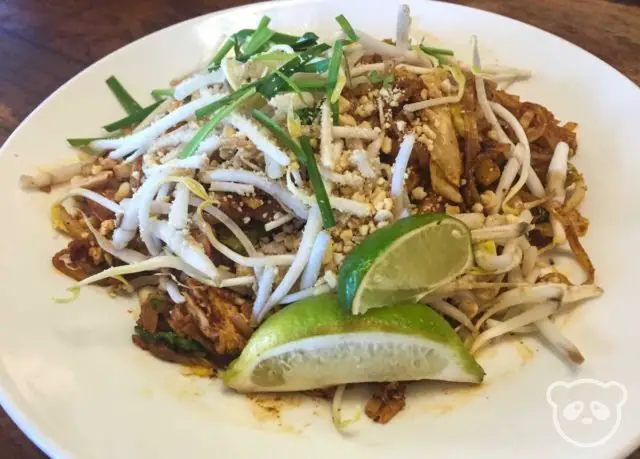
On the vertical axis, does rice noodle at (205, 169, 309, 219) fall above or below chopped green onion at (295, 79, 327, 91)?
below

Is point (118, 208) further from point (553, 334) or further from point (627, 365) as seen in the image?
point (627, 365)

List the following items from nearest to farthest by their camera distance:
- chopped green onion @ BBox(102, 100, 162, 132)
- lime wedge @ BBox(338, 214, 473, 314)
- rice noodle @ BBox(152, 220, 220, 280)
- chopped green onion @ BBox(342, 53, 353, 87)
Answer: lime wedge @ BBox(338, 214, 473, 314), rice noodle @ BBox(152, 220, 220, 280), chopped green onion @ BBox(342, 53, 353, 87), chopped green onion @ BBox(102, 100, 162, 132)

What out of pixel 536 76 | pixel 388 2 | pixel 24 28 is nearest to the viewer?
pixel 536 76

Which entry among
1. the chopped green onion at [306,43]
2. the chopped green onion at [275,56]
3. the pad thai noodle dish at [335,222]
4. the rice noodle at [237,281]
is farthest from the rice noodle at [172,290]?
the chopped green onion at [306,43]

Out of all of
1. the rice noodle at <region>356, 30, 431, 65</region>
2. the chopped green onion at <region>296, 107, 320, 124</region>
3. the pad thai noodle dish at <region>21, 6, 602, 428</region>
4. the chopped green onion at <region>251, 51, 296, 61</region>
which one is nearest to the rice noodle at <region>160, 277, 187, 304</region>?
the pad thai noodle dish at <region>21, 6, 602, 428</region>

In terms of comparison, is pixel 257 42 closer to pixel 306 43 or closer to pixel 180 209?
pixel 306 43

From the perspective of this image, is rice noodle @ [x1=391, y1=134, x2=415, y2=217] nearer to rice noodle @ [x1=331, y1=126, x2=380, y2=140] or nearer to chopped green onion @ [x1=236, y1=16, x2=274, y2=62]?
rice noodle @ [x1=331, y1=126, x2=380, y2=140]

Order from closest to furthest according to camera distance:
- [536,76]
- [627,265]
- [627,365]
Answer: [627,365], [627,265], [536,76]

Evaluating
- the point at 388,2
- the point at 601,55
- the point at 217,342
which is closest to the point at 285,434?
the point at 217,342
